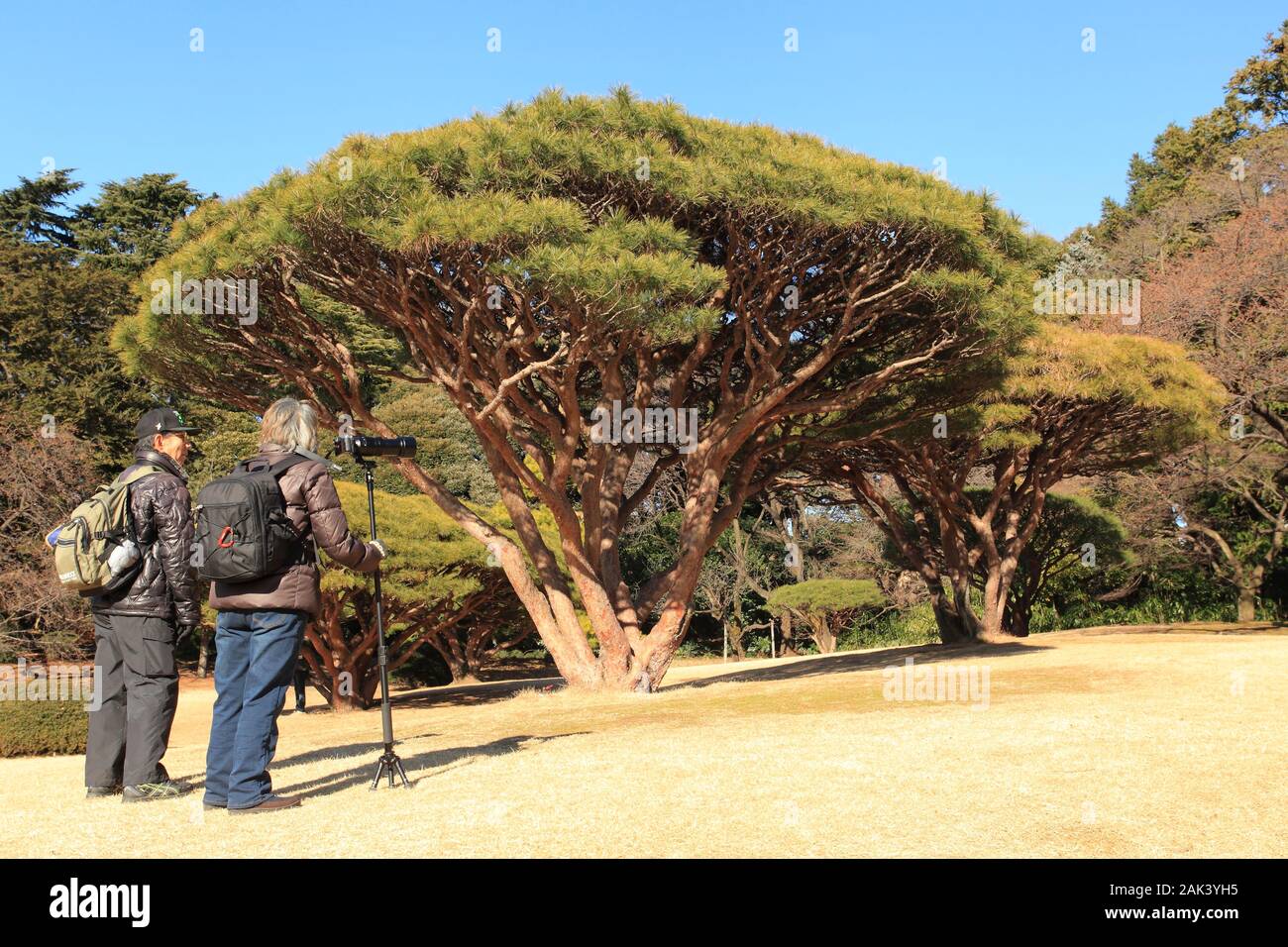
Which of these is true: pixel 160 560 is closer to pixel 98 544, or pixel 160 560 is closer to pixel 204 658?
pixel 98 544

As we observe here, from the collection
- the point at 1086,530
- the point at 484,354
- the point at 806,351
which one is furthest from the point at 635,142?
the point at 1086,530

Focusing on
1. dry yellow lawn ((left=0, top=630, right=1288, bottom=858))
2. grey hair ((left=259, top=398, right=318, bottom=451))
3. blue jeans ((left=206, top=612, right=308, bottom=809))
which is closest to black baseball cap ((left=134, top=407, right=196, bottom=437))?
grey hair ((left=259, top=398, right=318, bottom=451))

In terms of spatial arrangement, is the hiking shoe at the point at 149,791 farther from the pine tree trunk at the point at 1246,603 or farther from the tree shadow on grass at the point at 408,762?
the pine tree trunk at the point at 1246,603

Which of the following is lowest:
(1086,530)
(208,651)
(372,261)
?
(208,651)

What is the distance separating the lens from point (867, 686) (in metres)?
13.0

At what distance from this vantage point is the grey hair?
563cm

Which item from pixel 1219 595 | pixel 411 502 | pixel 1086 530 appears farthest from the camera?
pixel 1219 595

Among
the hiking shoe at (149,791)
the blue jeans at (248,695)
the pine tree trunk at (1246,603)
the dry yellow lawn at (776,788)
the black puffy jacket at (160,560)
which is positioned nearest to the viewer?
the dry yellow lawn at (776,788)

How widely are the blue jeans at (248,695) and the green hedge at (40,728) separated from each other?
7.53 meters

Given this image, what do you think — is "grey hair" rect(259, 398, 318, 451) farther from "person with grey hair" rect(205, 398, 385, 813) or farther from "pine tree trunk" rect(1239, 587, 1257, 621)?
"pine tree trunk" rect(1239, 587, 1257, 621)

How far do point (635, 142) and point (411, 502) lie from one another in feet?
32.4

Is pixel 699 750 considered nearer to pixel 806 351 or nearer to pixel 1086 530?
pixel 806 351

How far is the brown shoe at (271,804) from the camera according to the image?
533 cm

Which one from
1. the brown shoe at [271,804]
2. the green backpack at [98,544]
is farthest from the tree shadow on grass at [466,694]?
the brown shoe at [271,804]
